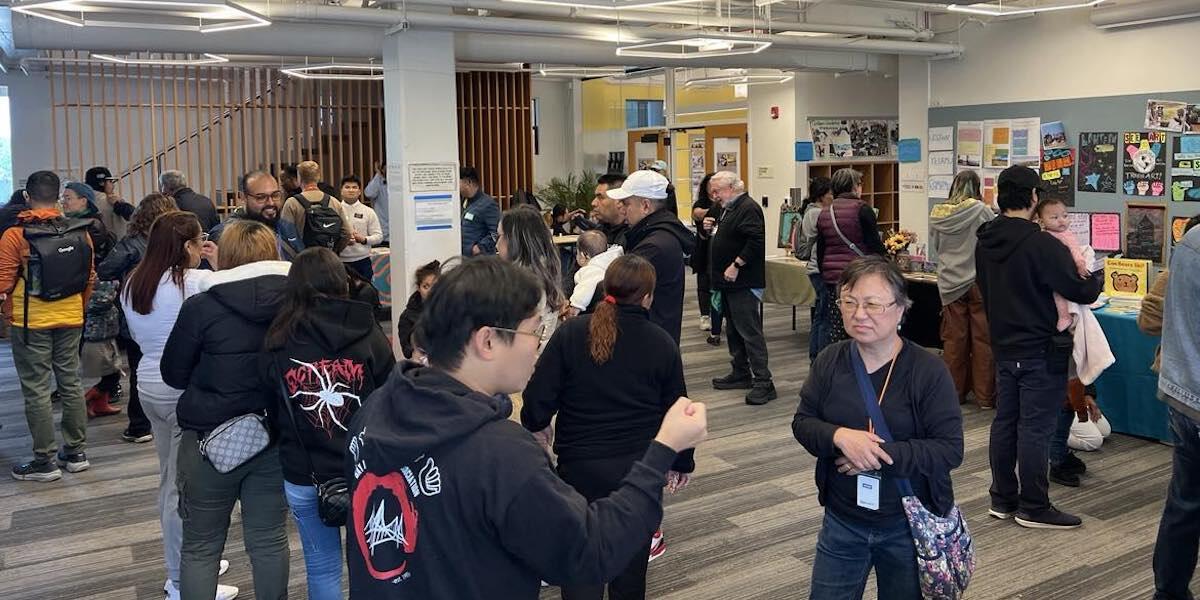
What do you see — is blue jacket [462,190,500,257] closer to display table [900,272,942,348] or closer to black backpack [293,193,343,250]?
black backpack [293,193,343,250]

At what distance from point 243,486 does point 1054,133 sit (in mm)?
7967

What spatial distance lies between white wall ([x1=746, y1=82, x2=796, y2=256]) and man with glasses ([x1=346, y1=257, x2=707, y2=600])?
10.9 meters

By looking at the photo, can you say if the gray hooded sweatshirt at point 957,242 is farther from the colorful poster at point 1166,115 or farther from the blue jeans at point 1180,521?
the blue jeans at point 1180,521

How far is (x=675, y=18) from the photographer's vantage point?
8.50 meters

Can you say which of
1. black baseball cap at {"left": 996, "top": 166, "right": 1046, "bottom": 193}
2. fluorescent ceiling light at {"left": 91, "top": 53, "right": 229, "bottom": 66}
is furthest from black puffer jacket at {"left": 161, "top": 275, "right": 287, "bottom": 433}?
fluorescent ceiling light at {"left": 91, "top": 53, "right": 229, "bottom": 66}

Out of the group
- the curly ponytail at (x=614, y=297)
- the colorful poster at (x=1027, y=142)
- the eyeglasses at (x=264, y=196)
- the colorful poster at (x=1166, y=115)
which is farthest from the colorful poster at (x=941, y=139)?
the curly ponytail at (x=614, y=297)

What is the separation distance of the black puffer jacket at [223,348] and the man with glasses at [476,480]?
151 cm

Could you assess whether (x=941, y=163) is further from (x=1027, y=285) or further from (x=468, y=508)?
(x=468, y=508)

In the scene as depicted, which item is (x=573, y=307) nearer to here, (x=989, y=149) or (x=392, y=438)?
(x=392, y=438)

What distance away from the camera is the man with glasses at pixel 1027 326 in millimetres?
4129

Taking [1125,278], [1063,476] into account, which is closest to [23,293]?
[1063,476]

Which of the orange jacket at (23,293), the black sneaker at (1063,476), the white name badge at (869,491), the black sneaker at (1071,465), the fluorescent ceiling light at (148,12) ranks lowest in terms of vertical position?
the black sneaker at (1063,476)

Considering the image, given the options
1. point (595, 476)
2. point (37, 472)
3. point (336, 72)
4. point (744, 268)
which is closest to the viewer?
point (595, 476)

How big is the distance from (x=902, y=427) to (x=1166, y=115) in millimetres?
6754
